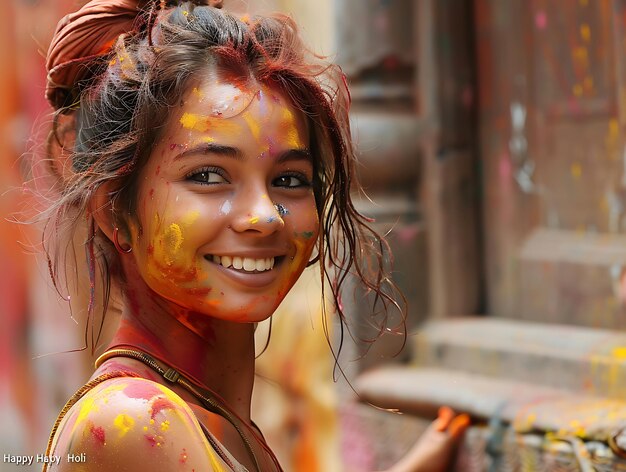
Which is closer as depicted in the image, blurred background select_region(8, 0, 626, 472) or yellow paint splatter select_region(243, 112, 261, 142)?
yellow paint splatter select_region(243, 112, 261, 142)

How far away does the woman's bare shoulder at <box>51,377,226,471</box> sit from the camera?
156 centimetres

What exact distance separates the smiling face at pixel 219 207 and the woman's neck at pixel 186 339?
0.23 feet

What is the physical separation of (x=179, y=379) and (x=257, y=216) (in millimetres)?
344

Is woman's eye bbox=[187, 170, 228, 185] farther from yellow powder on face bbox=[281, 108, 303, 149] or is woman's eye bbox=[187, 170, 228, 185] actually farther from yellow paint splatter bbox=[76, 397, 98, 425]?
yellow paint splatter bbox=[76, 397, 98, 425]

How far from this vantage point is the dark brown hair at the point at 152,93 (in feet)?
5.82

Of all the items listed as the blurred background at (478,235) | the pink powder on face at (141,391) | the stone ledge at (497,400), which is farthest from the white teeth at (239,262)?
the blurred background at (478,235)

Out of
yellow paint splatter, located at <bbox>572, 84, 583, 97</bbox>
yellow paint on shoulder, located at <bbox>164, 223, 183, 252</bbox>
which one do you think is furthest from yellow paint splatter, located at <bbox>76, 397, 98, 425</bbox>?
yellow paint splatter, located at <bbox>572, 84, 583, 97</bbox>

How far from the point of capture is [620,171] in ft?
10.3

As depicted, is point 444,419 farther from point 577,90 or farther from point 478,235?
point 577,90

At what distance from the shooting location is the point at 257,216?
1.71 m

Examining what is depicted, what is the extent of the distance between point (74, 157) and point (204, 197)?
0.31m

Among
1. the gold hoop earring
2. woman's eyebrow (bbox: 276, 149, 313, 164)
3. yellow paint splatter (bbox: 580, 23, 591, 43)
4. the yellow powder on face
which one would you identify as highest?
yellow paint splatter (bbox: 580, 23, 591, 43)

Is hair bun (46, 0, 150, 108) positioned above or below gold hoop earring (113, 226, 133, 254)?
above

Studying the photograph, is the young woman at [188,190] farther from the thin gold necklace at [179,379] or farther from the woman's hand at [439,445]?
the woman's hand at [439,445]
